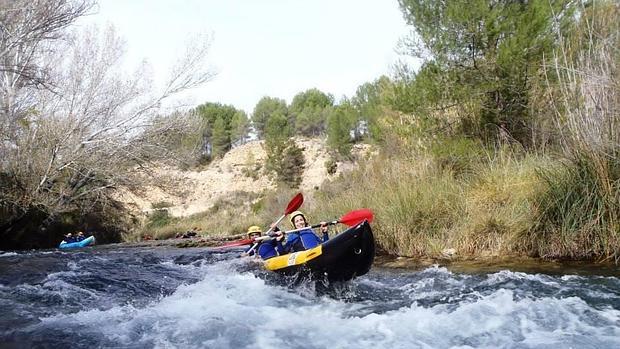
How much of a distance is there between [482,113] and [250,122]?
46.9 m

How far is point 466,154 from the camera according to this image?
10211mm

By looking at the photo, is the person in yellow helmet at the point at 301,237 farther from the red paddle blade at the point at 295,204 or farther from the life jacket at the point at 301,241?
the red paddle blade at the point at 295,204

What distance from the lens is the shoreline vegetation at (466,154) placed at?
19.7 ft

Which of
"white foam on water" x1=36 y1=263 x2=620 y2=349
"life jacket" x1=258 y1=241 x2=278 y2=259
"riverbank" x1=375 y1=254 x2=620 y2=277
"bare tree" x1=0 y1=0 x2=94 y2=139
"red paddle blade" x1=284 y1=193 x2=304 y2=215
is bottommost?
"riverbank" x1=375 y1=254 x2=620 y2=277

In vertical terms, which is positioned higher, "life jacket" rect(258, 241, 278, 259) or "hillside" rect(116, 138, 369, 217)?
"hillside" rect(116, 138, 369, 217)

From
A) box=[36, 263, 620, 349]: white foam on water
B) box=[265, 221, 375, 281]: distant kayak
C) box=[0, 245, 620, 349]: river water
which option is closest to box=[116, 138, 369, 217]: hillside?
box=[0, 245, 620, 349]: river water

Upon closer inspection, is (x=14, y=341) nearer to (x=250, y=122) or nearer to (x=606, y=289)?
(x=606, y=289)

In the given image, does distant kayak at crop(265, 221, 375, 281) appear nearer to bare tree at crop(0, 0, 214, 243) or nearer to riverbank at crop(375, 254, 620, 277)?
riverbank at crop(375, 254, 620, 277)

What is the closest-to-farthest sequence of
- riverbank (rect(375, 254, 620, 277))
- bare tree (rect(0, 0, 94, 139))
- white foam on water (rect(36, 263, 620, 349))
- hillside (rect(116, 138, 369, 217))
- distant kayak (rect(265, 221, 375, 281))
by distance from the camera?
1. white foam on water (rect(36, 263, 620, 349))
2. distant kayak (rect(265, 221, 375, 281))
3. riverbank (rect(375, 254, 620, 277))
4. bare tree (rect(0, 0, 94, 139))
5. hillside (rect(116, 138, 369, 217))

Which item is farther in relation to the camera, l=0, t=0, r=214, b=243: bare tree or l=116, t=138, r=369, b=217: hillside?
l=116, t=138, r=369, b=217: hillside

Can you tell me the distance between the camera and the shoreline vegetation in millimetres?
6000

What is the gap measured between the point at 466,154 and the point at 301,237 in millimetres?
4802

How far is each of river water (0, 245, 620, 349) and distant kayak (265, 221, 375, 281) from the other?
241 millimetres

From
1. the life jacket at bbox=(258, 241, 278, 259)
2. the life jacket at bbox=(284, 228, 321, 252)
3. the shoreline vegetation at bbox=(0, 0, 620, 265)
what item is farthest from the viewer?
the life jacket at bbox=(258, 241, 278, 259)
